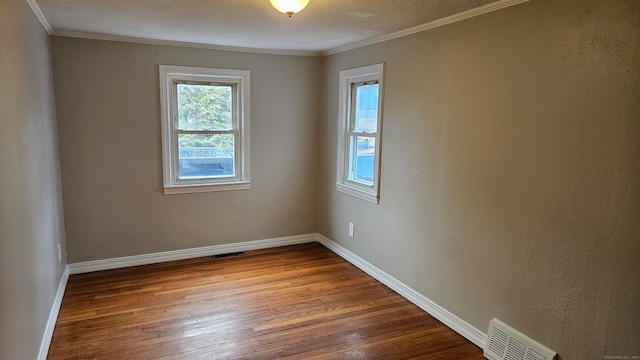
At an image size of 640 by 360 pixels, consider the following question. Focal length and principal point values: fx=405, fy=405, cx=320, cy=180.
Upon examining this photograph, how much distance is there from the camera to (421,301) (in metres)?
3.19

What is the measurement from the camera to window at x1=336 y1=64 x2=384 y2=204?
3.66 meters

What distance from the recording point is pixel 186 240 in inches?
166

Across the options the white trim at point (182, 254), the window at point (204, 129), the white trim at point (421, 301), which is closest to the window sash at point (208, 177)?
the window at point (204, 129)

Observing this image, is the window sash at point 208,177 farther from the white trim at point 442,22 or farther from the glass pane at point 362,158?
the white trim at point 442,22

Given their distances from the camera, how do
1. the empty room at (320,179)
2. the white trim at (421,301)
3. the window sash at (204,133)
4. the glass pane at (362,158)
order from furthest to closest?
the window sash at (204,133) → the glass pane at (362,158) → the white trim at (421,301) → the empty room at (320,179)

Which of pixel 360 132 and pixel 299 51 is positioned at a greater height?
pixel 299 51

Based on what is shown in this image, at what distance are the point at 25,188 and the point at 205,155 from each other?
2102 millimetres

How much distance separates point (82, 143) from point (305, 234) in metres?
2.48

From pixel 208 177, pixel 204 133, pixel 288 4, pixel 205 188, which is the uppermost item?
pixel 288 4

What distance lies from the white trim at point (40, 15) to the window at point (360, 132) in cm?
251

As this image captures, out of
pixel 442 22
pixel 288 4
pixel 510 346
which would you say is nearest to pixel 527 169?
pixel 510 346

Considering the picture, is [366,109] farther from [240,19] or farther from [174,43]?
[174,43]

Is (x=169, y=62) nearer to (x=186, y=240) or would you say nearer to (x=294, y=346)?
(x=186, y=240)

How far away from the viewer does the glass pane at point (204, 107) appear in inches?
159
